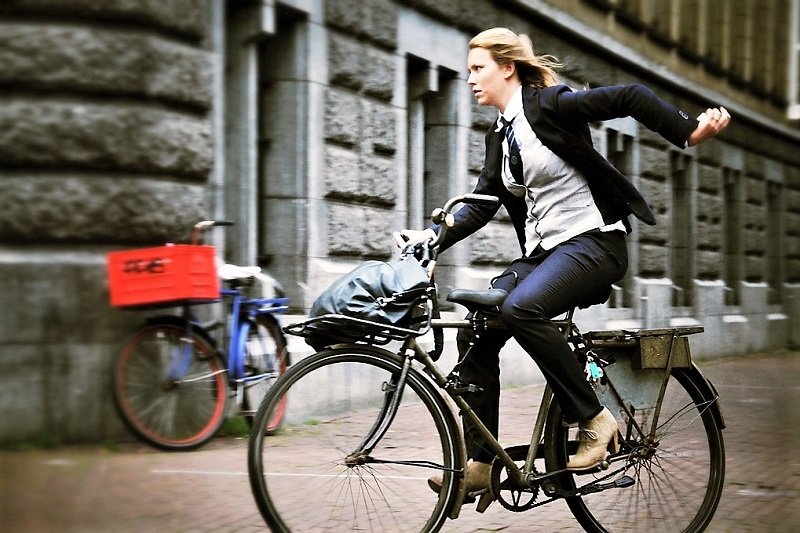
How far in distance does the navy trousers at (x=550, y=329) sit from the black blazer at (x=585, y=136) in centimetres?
15

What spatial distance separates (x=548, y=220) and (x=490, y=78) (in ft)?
1.79

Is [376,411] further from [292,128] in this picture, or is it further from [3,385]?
[292,128]

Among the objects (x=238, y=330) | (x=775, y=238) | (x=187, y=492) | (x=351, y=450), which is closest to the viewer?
(x=351, y=450)

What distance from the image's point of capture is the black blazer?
13.2ft

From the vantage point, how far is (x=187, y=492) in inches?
223

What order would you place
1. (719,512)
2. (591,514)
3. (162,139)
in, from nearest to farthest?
(591,514)
(719,512)
(162,139)

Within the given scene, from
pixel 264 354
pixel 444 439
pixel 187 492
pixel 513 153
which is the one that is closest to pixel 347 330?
pixel 444 439

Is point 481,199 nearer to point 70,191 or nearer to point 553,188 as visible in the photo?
point 553,188

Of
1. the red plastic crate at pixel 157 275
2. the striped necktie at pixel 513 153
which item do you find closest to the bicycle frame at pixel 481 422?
the striped necktie at pixel 513 153

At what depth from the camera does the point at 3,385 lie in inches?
276

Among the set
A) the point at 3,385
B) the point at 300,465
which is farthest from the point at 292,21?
the point at 300,465

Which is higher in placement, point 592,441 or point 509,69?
point 509,69

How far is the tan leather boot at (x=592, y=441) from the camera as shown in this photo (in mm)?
4363

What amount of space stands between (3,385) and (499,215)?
6.17 m
